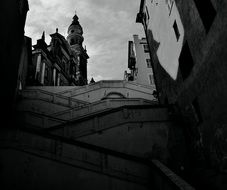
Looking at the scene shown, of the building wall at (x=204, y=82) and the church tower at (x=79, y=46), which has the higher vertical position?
the church tower at (x=79, y=46)

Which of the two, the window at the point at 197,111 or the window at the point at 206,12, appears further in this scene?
the window at the point at 197,111

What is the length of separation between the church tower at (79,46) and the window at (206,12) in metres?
41.3

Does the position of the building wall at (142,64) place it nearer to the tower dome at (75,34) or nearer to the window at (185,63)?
the window at (185,63)

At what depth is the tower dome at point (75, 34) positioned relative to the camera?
58.9m

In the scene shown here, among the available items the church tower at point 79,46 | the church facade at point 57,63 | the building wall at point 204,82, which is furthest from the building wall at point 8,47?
the church tower at point 79,46

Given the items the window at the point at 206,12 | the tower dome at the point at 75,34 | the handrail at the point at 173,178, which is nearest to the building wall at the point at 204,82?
the window at the point at 206,12

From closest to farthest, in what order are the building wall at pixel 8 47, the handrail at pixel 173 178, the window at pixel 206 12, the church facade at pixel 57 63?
the handrail at pixel 173 178
the window at pixel 206 12
the building wall at pixel 8 47
the church facade at pixel 57 63

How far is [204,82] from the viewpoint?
961cm

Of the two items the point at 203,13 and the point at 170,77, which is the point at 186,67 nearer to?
the point at 170,77

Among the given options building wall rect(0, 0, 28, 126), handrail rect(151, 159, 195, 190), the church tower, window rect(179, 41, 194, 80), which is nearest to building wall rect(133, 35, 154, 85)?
window rect(179, 41, 194, 80)

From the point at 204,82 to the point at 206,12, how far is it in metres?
3.22

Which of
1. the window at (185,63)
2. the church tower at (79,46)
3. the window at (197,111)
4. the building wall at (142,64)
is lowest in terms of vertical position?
the window at (197,111)

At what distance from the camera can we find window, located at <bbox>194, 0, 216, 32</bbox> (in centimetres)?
923

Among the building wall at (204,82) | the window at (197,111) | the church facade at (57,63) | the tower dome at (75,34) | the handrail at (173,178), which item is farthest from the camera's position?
the tower dome at (75,34)
